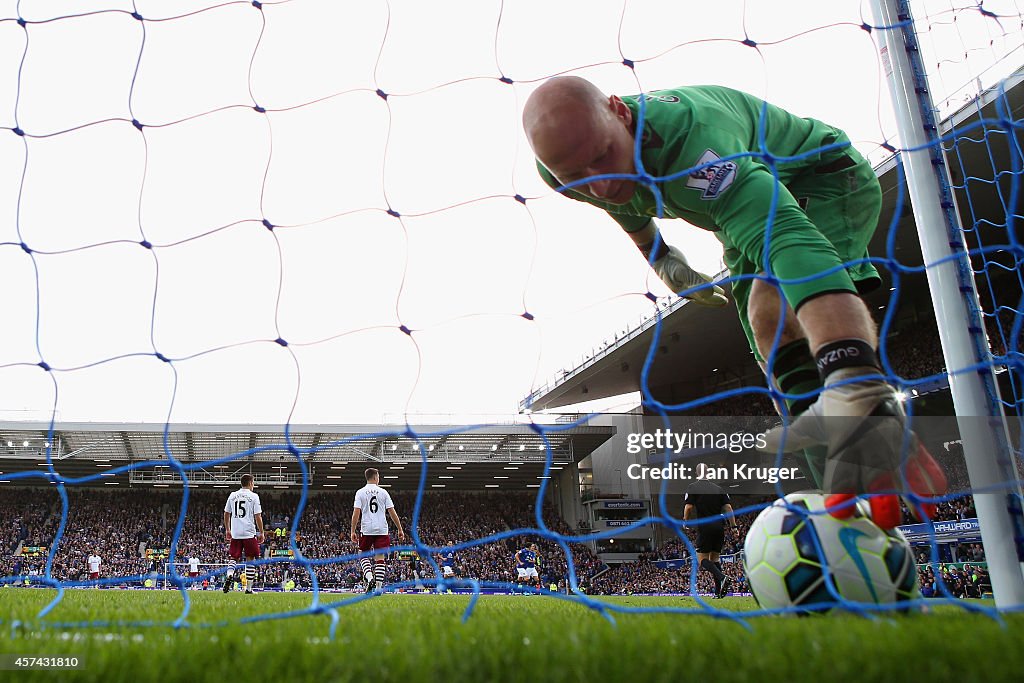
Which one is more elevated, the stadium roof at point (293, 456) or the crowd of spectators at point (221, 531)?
the stadium roof at point (293, 456)

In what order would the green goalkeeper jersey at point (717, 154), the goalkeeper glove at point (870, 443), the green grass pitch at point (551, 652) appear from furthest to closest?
the green goalkeeper jersey at point (717, 154) < the goalkeeper glove at point (870, 443) < the green grass pitch at point (551, 652)

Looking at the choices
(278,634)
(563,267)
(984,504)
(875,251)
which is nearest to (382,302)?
(563,267)

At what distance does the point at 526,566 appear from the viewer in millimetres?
23797

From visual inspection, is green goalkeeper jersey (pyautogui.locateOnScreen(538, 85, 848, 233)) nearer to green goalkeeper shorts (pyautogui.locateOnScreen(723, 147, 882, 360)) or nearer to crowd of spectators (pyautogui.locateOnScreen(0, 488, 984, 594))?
green goalkeeper shorts (pyautogui.locateOnScreen(723, 147, 882, 360))

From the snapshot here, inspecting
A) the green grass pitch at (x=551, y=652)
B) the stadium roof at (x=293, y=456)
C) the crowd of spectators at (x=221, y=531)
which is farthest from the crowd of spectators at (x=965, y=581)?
the green grass pitch at (x=551, y=652)

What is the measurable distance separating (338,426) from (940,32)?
26450 millimetres

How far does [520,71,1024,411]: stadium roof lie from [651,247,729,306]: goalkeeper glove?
10.5 metres

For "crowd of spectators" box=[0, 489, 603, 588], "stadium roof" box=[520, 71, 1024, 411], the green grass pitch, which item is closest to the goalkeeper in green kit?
the green grass pitch

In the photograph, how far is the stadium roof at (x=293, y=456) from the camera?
957 inches

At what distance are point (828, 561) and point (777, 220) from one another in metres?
0.96

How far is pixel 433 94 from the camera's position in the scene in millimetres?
3162

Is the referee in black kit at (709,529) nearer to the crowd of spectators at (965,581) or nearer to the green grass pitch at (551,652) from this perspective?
the green grass pitch at (551,652)

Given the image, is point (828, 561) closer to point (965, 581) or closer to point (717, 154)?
point (717, 154)

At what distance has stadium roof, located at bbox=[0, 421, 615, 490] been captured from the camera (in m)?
24.3
